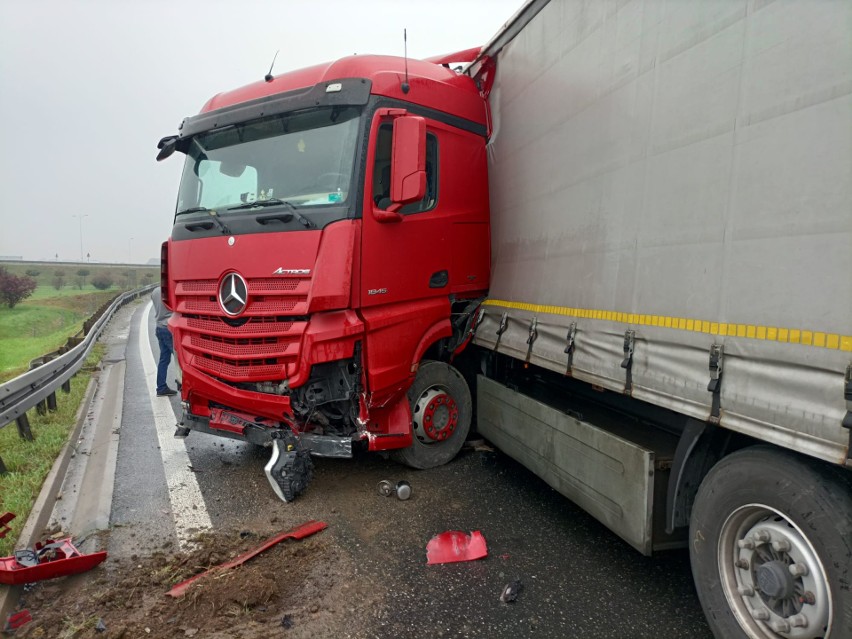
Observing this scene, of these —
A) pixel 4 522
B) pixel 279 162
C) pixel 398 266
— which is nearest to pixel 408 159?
pixel 398 266

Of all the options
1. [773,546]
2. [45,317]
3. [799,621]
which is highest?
[773,546]

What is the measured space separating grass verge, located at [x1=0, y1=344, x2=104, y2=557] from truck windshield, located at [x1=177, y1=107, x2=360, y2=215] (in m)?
2.49

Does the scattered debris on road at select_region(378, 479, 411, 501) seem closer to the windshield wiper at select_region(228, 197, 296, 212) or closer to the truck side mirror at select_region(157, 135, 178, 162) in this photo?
the windshield wiper at select_region(228, 197, 296, 212)

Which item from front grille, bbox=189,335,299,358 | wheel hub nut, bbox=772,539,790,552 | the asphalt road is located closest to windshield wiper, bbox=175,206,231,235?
front grille, bbox=189,335,299,358

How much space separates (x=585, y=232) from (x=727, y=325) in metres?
1.38

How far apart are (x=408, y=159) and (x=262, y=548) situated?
278 centimetres

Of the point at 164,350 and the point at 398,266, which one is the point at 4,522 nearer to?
the point at 398,266

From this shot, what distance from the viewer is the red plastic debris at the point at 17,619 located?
9.63ft

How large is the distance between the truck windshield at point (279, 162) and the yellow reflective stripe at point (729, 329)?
1.95 m

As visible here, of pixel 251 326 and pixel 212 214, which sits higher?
pixel 212 214

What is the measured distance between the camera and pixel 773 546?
88.5 inches

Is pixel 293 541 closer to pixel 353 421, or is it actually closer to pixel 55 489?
pixel 353 421

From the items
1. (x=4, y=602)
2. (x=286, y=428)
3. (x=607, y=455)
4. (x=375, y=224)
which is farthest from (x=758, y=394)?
(x=4, y=602)

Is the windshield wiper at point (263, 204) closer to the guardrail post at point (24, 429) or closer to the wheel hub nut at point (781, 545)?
the guardrail post at point (24, 429)
